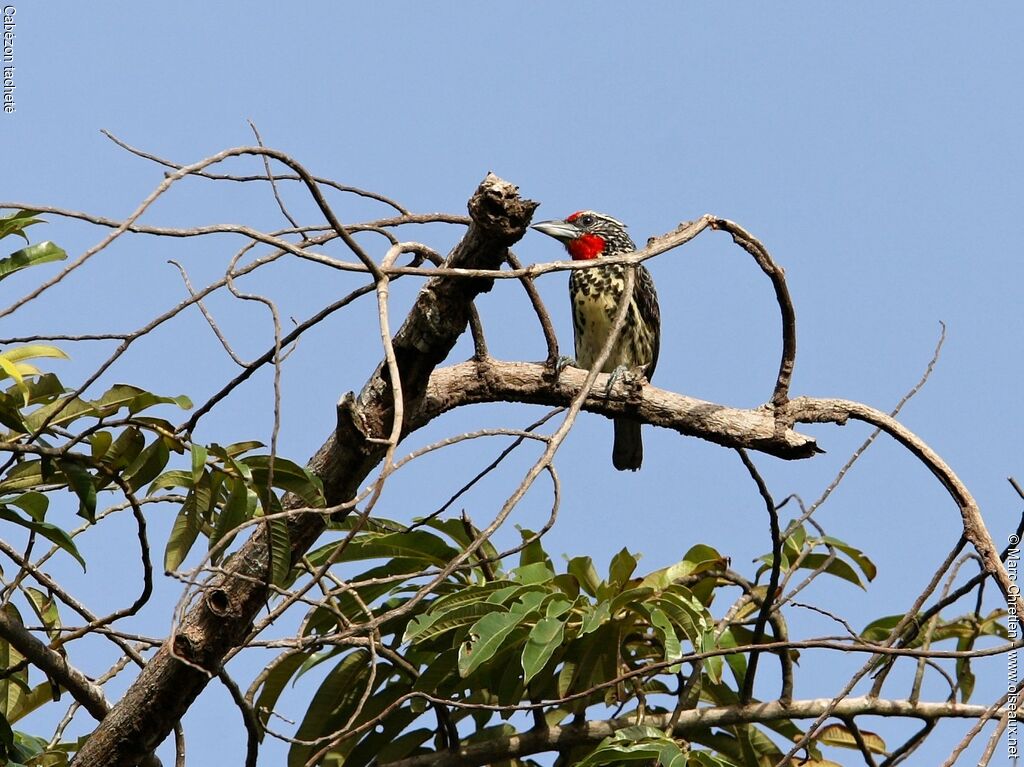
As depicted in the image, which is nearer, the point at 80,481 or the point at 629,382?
the point at 80,481

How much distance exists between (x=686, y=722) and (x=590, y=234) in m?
2.95

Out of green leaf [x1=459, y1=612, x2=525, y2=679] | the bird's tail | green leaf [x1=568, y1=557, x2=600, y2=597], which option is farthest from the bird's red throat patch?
green leaf [x1=459, y1=612, x2=525, y2=679]

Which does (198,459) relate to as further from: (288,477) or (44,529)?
(44,529)

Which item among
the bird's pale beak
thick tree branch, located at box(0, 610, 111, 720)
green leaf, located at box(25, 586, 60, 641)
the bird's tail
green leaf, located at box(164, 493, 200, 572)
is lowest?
thick tree branch, located at box(0, 610, 111, 720)

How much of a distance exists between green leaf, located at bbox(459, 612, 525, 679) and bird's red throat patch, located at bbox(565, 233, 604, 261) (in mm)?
2846

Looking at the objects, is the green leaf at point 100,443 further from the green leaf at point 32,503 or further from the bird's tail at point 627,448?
the bird's tail at point 627,448

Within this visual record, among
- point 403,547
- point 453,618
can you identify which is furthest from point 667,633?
point 403,547

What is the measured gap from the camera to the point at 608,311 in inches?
215

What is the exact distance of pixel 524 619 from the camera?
10.2 feet

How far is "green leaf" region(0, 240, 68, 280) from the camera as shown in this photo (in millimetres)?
2701

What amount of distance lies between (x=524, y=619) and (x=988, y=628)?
1342 millimetres

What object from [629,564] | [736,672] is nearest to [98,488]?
[629,564]

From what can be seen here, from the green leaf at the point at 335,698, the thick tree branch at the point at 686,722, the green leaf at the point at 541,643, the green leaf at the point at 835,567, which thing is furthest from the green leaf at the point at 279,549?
the green leaf at the point at 835,567

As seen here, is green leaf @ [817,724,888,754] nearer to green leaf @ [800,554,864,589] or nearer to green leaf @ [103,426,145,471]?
green leaf @ [800,554,864,589]
